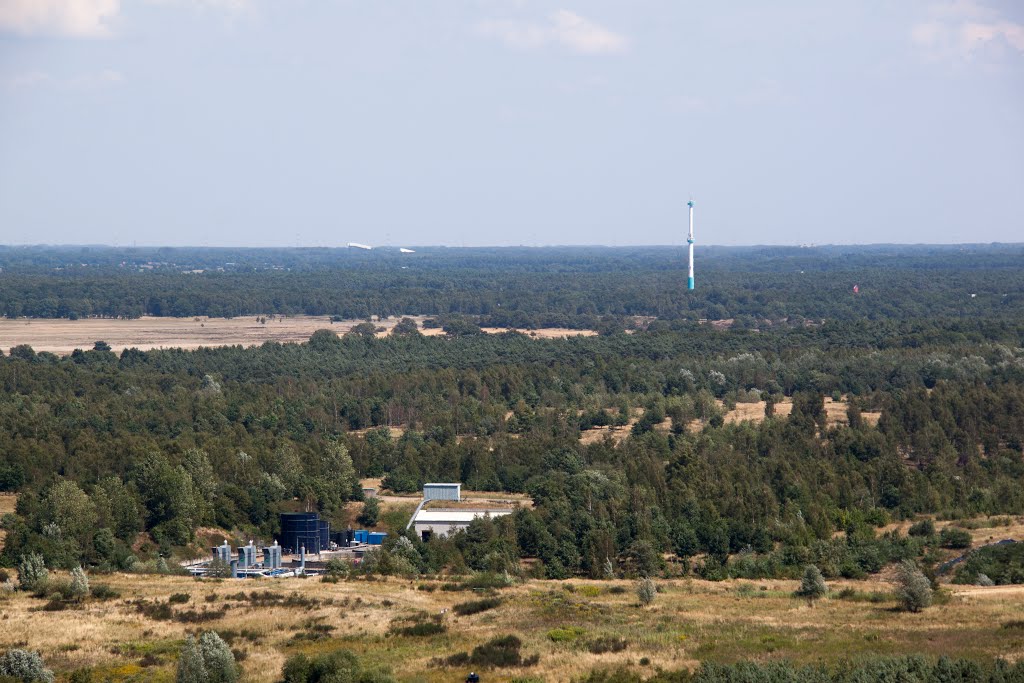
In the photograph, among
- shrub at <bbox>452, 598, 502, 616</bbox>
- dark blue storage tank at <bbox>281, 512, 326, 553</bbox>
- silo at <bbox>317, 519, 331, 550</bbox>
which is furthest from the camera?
silo at <bbox>317, 519, 331, 550</bbox>

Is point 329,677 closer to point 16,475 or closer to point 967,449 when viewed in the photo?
point 16,475

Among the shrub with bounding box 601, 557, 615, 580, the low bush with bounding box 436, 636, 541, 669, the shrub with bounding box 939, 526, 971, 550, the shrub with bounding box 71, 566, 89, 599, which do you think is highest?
the low bush with bounding box 436, 636, 541, 669

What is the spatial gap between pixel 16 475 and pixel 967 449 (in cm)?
6363

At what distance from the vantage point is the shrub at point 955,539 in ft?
229

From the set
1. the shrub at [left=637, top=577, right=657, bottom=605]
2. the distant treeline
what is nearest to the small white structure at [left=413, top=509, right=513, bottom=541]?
the distant treeline

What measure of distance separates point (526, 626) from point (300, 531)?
3119 cm

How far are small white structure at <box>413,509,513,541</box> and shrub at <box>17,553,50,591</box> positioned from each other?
71.1 feet

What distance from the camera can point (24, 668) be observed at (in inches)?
1620

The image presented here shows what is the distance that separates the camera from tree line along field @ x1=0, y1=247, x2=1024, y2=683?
47125 mm

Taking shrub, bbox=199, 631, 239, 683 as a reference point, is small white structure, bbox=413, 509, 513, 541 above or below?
below

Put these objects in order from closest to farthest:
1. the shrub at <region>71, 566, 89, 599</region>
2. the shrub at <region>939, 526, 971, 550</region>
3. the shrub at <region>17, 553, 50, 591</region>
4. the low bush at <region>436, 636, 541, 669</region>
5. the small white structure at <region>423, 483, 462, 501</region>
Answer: the low bush at <region>436, 636, 541, 669</region>, the shrub at <region>71, 566, 89, 599</region>, the shrub at <region>17, 553, 50, 591</region>, the shrub at <region>939, 526, 971, 550</region>, the small white structure at <region>423, 483, 462, 501</region>

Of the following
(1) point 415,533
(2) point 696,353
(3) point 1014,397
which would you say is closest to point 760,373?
(2) point 696,353

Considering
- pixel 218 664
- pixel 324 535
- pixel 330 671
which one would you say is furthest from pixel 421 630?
pixel 324 535

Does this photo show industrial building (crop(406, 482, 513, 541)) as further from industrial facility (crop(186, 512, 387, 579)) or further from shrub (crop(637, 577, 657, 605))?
shrub (crop(637, 577, 657, 605))
